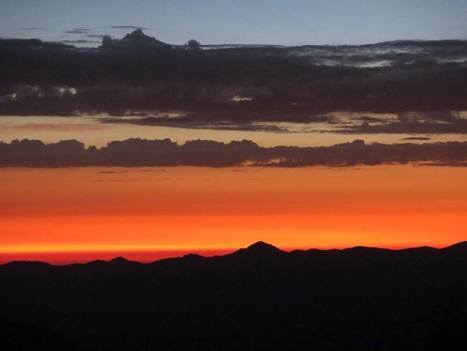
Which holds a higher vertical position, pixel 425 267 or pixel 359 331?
pixel 425 267

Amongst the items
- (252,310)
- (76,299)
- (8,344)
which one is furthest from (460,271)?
(8,344)

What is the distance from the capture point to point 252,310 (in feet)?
612

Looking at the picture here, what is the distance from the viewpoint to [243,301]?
18788 cm

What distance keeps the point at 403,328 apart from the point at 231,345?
82.1 ft

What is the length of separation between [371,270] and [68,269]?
51.4 metres

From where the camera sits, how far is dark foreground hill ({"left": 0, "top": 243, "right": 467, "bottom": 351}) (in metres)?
159

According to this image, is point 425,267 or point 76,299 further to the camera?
point 425,267

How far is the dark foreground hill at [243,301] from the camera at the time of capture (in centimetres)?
15888

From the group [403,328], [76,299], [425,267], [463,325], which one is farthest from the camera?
[425,267]

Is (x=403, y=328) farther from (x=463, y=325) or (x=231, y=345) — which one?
(x=463, y=325)

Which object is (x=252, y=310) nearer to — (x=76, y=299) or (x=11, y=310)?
(x=76, y=299)

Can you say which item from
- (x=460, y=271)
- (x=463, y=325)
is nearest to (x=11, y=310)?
(x=460, y=271)

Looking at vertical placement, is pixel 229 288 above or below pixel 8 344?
above

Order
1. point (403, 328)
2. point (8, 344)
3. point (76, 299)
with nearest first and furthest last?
point (8, 344) < point (403, 328) < point (76, 299)
